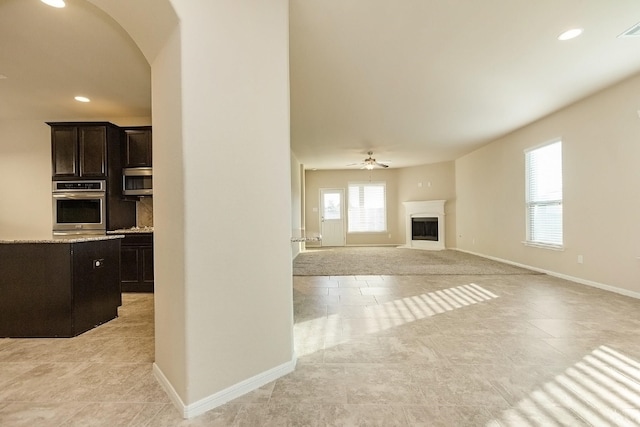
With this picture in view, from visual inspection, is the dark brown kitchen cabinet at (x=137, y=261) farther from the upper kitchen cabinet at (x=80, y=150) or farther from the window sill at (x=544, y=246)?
the window sill at (x=544, y=246)

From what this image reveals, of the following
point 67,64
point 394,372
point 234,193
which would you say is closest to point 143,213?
point 67,64

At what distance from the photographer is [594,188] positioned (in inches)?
166

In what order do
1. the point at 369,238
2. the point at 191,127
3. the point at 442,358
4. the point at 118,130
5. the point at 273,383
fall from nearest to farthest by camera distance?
1. the point at 191,127
2. the point at 273,383
3. the point at 442,358
4. the point at 118,130
5. the point at 369,238

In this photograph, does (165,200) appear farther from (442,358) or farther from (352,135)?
(352,135)

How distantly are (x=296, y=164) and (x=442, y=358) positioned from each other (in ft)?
22.5

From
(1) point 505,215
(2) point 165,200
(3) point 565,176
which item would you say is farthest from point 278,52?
(1) point 505,215

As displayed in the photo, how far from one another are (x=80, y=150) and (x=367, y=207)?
8.30 metres

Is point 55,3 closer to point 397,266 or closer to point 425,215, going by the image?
point 397,266

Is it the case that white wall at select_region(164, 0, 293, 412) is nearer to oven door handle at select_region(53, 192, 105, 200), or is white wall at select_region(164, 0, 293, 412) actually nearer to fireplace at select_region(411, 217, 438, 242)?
oven door handle at select_region(53, 192, 105, 200)

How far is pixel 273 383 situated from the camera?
6.19 feet

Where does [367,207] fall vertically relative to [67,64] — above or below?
below

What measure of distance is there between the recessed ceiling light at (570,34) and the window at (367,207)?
8.02 meters

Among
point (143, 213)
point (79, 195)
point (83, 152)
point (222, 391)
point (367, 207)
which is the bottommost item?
point (222, 391)

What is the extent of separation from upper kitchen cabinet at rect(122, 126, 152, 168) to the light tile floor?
7.27ft
